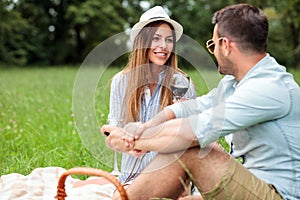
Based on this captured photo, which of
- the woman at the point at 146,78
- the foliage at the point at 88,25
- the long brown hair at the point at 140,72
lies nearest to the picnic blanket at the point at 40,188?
the woman at the point at 146,78

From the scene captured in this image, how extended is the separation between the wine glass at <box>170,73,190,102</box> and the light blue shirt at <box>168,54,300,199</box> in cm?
66

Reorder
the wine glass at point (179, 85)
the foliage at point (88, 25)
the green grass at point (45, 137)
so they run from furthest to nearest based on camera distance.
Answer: the foliage at point (88, 25) → the green grass at point (45, 137) → the wine glass at point (179, 85)

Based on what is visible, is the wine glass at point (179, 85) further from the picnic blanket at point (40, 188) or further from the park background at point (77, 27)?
the park background at point (77, 27)

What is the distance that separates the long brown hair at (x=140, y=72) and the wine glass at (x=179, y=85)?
3 cm

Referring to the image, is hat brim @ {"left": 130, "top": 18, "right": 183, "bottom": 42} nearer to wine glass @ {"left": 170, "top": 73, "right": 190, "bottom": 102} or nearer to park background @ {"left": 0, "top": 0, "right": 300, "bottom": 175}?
wine glass @ {"left": 170, "top": 73, "right": 190, "bottom": 102}

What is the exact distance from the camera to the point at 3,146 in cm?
409

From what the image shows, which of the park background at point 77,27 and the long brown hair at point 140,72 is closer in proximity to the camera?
the long brown hair at point 140,72

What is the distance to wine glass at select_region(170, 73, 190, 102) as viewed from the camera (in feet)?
9.30

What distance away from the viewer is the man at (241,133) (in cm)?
203

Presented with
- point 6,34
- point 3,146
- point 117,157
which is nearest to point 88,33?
point 6,34

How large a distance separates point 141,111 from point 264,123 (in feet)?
3.07

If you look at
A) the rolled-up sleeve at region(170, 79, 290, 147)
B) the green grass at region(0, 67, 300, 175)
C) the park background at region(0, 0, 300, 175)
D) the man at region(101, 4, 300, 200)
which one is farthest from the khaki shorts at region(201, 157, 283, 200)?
the park background at region(0, 0, 300, 175)

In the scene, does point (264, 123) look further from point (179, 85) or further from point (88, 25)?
point (88, 25)

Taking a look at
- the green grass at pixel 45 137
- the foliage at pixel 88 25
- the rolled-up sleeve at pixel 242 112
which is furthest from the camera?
the foliage at pixel 88 25
